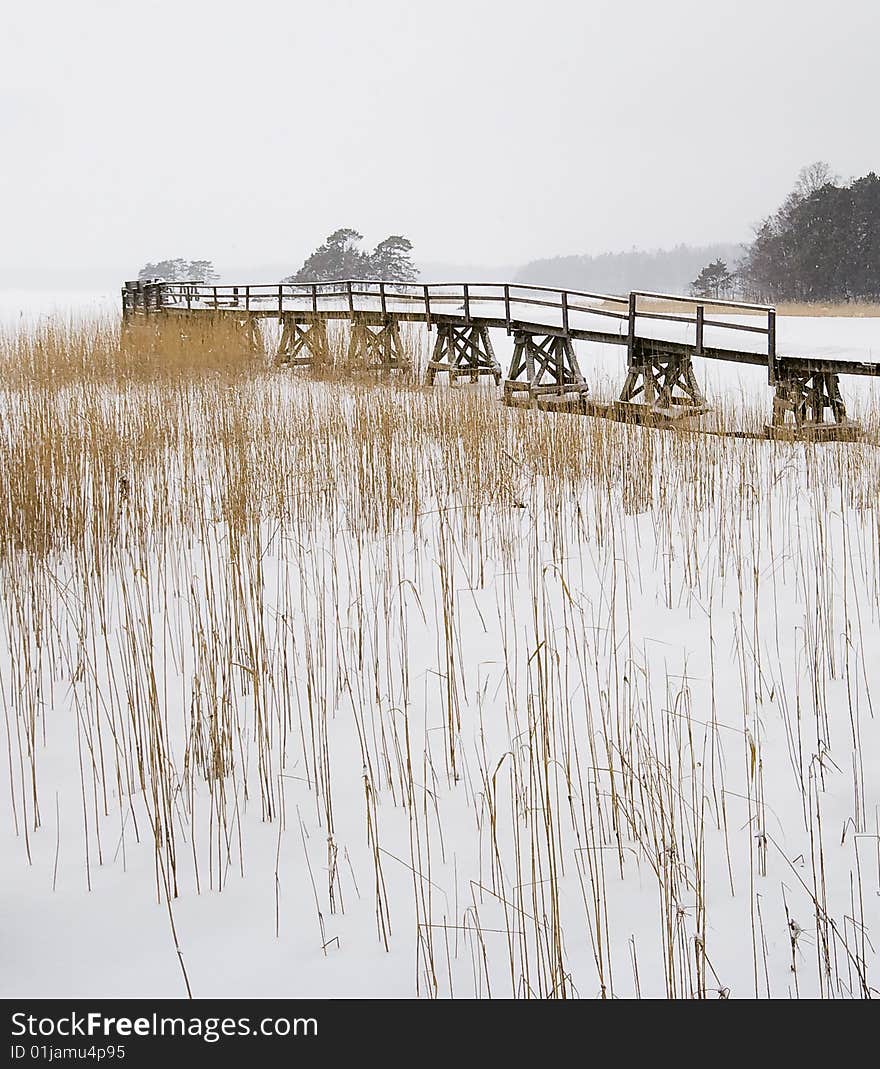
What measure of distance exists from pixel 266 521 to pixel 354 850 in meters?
3.42

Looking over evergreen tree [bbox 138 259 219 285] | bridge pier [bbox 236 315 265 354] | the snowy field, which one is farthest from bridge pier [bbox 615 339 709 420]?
evergreen tree [bbox 138 259 219 285]

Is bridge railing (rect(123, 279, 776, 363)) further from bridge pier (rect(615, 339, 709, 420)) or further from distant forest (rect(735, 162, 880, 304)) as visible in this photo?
distant forest (rect(735, 162, 880, 304))

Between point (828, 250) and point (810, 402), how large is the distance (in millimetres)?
26086

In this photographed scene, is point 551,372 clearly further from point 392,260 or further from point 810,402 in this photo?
point 392,260

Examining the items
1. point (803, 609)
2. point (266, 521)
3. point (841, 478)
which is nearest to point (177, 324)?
point (266, 521)

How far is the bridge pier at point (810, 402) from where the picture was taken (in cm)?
961

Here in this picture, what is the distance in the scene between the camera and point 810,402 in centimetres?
1023

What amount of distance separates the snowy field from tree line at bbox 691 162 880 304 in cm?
3015

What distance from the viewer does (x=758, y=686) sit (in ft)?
12.0

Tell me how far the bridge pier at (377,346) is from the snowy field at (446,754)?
9.34 metres

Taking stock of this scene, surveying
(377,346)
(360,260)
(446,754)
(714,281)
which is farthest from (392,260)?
(446,754)

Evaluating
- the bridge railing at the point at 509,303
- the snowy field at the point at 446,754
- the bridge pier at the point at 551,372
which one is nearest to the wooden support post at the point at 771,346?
the bridge railing at the point at 509,303
